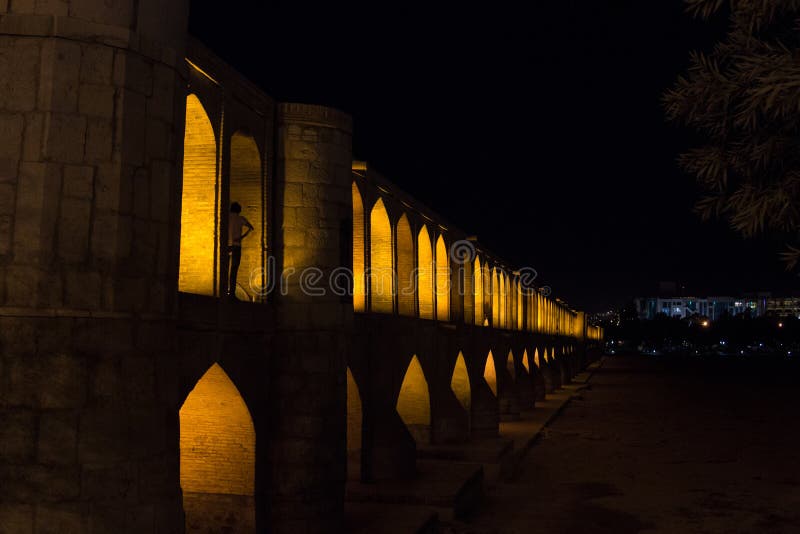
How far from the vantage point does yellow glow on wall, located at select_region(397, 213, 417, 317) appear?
18141mm

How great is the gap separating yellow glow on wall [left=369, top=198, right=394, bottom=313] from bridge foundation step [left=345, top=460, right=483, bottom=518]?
130 inches

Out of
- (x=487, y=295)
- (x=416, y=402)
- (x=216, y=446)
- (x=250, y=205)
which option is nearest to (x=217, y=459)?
(x=216, y=446)

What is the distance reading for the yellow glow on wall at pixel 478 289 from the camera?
25.4m

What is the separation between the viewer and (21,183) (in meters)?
6.28

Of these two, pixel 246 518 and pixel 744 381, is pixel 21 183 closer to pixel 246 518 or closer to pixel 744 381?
pixel 246 518

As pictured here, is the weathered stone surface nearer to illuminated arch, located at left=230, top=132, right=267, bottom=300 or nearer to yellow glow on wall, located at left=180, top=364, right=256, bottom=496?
yellow glow on wall, located at left=180, top=364, right=256, bottom=496

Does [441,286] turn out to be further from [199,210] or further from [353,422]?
[199,210]

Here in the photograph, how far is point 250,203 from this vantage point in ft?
36.8

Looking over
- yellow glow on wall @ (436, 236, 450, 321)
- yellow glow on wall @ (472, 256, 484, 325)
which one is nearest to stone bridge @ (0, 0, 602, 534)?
yellow glow on wall @ (436, 236, 450, 321)

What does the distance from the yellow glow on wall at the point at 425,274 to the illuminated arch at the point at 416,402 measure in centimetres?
148

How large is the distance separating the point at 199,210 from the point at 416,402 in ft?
33.0

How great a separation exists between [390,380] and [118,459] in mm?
9123

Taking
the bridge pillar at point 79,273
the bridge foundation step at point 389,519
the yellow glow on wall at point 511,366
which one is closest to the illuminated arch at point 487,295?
the yellow glow on wall at point 511,366

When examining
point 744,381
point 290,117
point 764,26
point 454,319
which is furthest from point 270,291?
point 744,381
